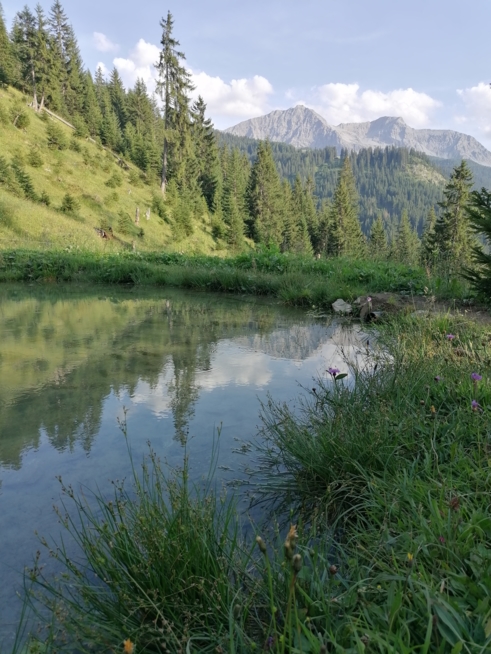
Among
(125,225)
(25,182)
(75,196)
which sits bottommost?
(125,225)

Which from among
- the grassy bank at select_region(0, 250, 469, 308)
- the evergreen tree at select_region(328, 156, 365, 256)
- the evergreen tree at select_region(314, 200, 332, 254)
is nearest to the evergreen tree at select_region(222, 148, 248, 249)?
the evergreen tree at select_region(328, 156, 365, 256)

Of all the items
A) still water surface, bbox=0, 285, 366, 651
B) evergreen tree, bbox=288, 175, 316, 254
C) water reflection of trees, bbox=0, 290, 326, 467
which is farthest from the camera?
evergreen tree, bbox=288, 175, 316, 254

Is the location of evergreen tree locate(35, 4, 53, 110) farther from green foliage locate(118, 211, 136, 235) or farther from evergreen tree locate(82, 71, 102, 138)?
green foliage locate(118, 211, 136, 235)

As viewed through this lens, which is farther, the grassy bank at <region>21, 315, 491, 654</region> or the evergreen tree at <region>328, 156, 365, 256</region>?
the evergreen tree at <region>328, 156, 365, 256</region>

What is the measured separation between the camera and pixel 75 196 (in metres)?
31.6

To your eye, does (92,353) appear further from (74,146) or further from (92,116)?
(92,116)

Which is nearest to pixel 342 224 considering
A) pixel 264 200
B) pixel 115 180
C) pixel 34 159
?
pixel 264 200

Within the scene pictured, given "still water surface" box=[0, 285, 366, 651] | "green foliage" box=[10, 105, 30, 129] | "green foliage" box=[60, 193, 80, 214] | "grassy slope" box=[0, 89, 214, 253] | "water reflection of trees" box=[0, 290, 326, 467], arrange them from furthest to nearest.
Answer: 1. "green foliage" box=[10, 105, 30, 129]
2. "green foliage" box=[60, 193, 80, 214]
3. "grassy slope" box=[0, 89, 214, 253]
4. "water reflection of trees" box=[0, 290, 326, 467]
5. "still water surface" box=[0, 285, 366, 651]

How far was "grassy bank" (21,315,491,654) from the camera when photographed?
1118 mm

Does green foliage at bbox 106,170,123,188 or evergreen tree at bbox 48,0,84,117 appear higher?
evergreen tree at bbox 48,0,84,117

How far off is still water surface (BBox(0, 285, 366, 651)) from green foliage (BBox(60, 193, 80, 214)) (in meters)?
23.7

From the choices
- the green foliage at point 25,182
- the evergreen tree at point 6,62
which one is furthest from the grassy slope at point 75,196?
the evergreen tree at point 6,62

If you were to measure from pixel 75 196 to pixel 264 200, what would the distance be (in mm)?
26509

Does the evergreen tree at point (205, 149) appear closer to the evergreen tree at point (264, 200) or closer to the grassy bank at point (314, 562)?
the evergreen tree at point (264, 200)
